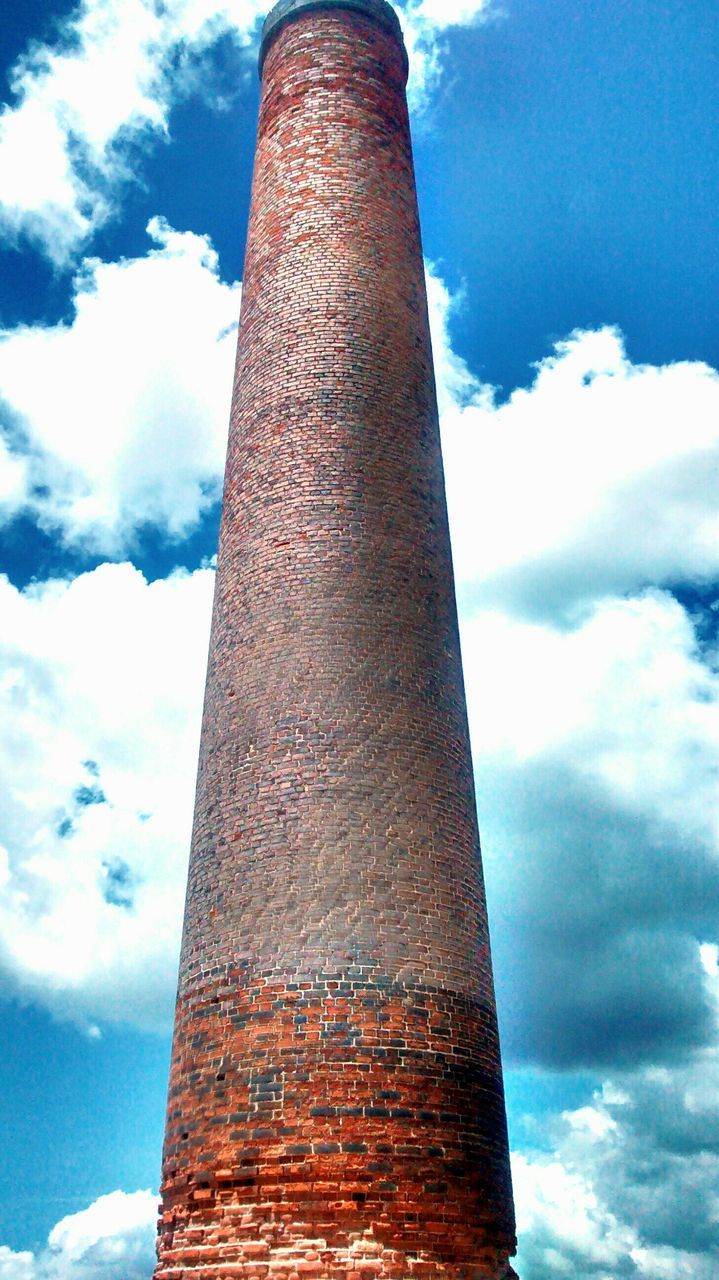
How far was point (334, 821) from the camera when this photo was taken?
9.45 m

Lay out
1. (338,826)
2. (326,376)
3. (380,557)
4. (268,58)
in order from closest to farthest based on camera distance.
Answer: (338,826)
(380,557)
(326,376)
(268,58)

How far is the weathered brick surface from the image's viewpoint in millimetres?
8289

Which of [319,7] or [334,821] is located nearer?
[334,821]

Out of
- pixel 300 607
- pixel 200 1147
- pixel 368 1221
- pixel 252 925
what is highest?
pixel 300 607

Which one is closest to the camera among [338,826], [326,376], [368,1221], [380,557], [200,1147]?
[368,1221]

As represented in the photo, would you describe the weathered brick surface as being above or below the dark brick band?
below

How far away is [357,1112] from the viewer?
8.33 meters

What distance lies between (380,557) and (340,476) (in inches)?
37.0

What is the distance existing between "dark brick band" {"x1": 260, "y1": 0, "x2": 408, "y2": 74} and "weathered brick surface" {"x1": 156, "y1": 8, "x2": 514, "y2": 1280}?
171 centimetres

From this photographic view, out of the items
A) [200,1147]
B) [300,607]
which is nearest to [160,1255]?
[200,1147]

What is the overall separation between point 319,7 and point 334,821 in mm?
10480

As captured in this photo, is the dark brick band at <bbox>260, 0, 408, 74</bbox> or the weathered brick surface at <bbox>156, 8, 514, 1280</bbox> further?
the dark brick band at <bbox>260, 0, 408, 74</bbox>

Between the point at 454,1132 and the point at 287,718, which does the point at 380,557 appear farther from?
the point at 454,1132

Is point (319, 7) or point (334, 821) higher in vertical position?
point (319, 7)
